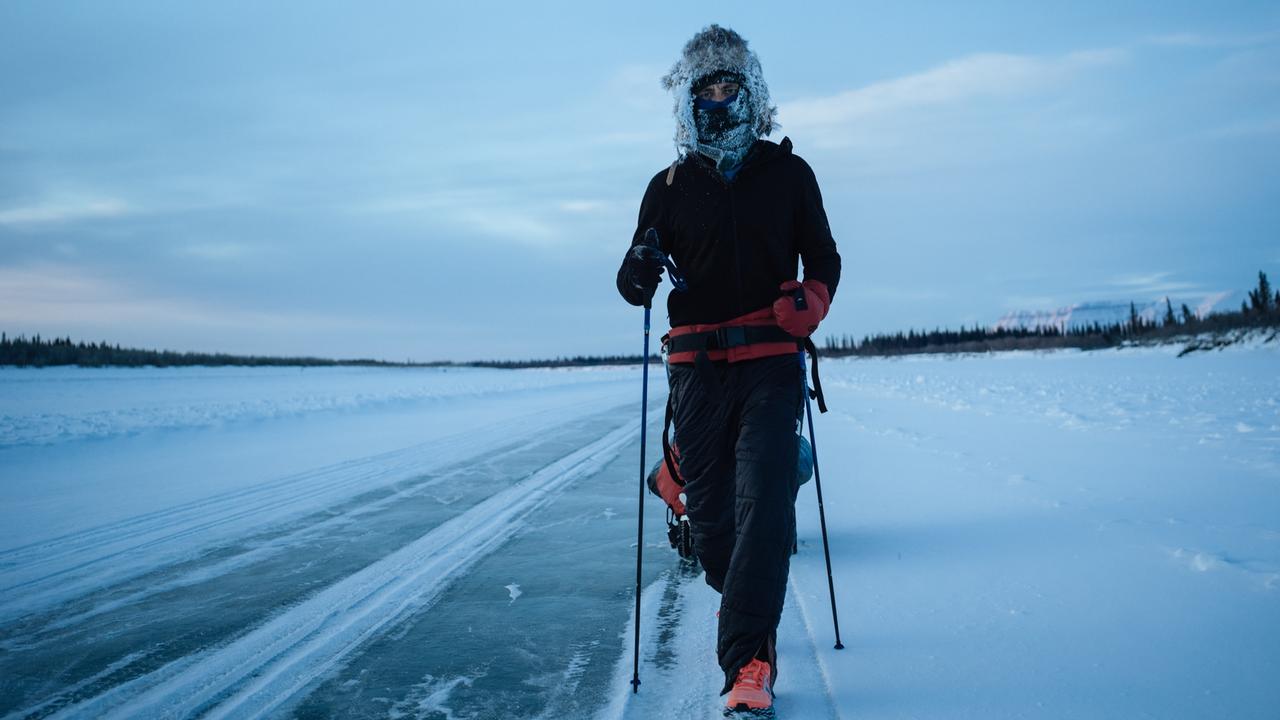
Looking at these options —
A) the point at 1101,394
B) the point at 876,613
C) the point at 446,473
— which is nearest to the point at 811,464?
the point at 876,613

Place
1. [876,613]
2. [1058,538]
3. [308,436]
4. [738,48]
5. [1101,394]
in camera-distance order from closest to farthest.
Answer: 1. [738,48]
2. [876,613]
3. [1058,538]
4. [308,436]
5. [1101,394]

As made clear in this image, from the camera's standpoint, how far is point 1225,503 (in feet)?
14.9

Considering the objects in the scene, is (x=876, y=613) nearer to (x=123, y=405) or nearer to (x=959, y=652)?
(x=959, y=652)

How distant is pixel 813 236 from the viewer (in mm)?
2771

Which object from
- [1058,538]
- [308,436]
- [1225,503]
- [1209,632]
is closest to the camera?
[1209,632]

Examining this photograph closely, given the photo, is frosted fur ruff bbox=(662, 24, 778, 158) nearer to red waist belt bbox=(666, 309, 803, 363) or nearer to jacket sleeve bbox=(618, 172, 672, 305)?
jacket sleeve bbox=(618, 172, 672, 305)

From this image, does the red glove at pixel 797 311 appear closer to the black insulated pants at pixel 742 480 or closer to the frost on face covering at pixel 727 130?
the black insulated pants at pixel 742 480

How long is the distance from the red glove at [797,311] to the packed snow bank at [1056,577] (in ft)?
4.22

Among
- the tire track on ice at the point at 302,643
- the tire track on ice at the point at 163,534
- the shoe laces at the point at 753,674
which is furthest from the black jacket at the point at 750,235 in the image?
the tire track on ice at the point at 163,534

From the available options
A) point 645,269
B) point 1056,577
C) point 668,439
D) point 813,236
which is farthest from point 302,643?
point 1056,577

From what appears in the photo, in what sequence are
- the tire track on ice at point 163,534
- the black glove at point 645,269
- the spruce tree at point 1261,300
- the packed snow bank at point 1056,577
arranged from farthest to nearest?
the spruce tree at point 1261,300, the tire track on ice at point 163,534, the black glove at point 645,269, the packed snow bank at point 1056,577

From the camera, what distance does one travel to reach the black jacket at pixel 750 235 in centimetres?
273

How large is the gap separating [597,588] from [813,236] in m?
2.16

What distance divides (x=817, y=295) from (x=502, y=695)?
1.86 metres
